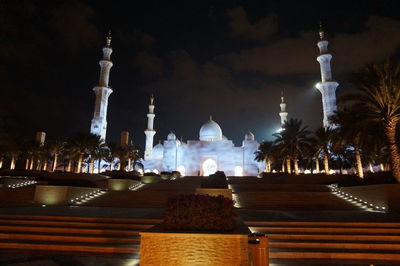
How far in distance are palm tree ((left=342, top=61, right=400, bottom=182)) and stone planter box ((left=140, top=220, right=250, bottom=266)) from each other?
1483cm

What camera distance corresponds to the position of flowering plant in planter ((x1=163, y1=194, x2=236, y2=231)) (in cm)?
614

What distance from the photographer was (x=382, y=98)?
17.2 m

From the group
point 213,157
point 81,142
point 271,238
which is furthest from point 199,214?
point 213,157

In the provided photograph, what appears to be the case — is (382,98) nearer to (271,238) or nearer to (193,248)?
(271,238)

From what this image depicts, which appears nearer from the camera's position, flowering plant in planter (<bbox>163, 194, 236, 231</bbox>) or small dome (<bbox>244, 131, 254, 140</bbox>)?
flowering plant in planter (<bbox>163, 194, 236, 231</bbox>)

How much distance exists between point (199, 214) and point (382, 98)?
16.5 meters

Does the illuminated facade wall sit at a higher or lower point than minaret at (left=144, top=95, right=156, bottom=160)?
lower

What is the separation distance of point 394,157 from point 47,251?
729 inches

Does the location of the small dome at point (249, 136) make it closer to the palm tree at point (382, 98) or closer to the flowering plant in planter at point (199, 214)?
the palm tree at point (382, 98)

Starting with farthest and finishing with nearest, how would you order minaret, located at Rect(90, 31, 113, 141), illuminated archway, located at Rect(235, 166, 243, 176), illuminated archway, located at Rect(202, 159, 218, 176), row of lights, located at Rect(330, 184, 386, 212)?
illuminated archway, located at Rect(202, 159, 218, 176), illuminated archway, located at Rect(235, 166, 243, 176), minaret, located at Rect(90, 31, 113, 141), row of lights, located at Rect(330, 184, 386, 212)

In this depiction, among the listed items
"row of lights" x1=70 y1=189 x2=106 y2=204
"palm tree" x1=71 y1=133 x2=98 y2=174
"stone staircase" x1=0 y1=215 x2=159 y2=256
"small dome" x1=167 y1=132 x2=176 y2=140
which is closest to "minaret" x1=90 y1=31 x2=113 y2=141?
"palm tree" x1=71 y1=133 x2=98 y2=174

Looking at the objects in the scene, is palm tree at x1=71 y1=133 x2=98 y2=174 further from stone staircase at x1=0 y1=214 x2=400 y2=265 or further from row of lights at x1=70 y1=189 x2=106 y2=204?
stone staircase at x1=0 y1=214 x2=400 y2=265

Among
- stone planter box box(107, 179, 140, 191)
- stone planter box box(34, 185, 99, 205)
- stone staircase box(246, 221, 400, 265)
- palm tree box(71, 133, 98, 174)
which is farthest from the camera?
palm tree box(71, 133, 98, 174)

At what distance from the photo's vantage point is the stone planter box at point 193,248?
5.70m
